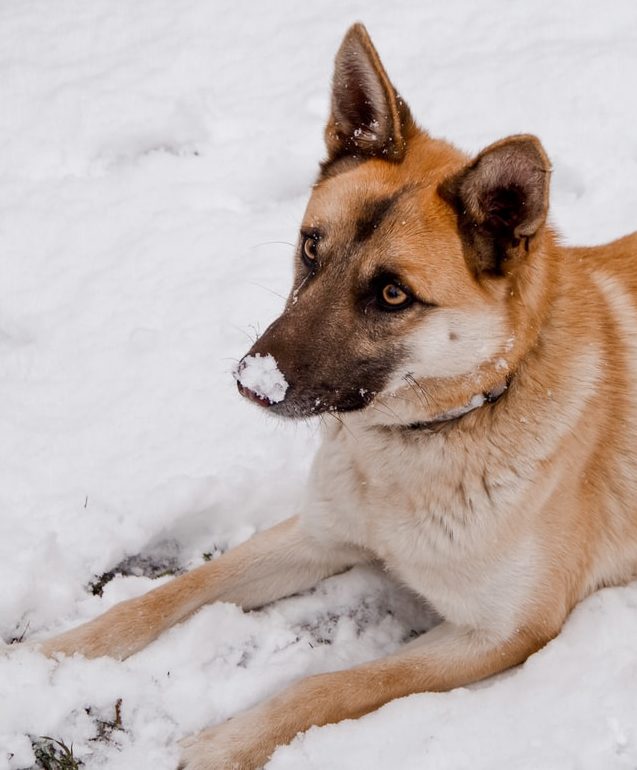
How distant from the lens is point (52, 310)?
4.67 metres

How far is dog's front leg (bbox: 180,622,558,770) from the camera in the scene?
3.01 metres

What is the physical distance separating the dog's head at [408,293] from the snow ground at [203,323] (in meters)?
1.08

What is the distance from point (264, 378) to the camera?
2.77 m

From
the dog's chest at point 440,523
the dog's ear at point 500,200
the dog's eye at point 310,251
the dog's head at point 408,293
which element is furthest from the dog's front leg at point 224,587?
the dog's ear at point 500,200

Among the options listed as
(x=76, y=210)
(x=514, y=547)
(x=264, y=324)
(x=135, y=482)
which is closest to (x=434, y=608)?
(x=514, y=547)

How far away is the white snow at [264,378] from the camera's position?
9.07 feet

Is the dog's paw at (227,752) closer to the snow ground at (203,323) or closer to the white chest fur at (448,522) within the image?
the snow ground at (203,323)

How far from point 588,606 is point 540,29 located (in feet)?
14.3

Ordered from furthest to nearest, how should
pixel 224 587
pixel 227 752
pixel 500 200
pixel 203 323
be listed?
pixel 203 323
pixel 224 587
pixel 227 752
pixel 500 200

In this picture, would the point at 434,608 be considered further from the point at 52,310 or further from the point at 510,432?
the point at 52,310

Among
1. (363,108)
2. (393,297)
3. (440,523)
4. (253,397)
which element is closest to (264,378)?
(253,397)

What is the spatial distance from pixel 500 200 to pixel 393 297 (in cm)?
43

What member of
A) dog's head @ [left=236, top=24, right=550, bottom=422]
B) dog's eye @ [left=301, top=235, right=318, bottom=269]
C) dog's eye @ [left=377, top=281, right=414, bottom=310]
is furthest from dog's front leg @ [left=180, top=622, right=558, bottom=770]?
dog's eye @ [left=301, top=235, right=318, bottom=269]

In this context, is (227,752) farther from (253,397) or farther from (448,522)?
(253,397)
